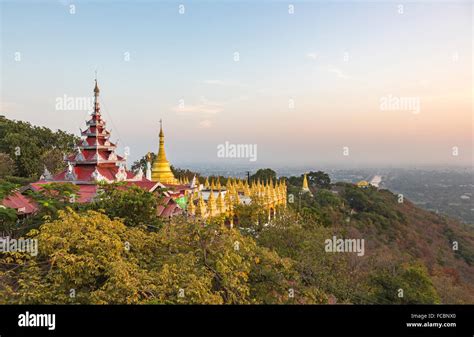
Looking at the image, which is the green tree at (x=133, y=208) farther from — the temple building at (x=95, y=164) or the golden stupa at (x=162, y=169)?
the golden stupa at (x=162, y=169)

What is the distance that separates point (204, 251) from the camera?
11594mm

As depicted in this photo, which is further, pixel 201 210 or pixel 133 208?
pixel 201 210

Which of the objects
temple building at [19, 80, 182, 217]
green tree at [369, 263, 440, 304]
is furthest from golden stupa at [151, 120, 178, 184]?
green tree at [369, 263, 440, 304]

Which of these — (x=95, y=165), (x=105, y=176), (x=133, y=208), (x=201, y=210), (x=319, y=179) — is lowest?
(x=319, y=179)

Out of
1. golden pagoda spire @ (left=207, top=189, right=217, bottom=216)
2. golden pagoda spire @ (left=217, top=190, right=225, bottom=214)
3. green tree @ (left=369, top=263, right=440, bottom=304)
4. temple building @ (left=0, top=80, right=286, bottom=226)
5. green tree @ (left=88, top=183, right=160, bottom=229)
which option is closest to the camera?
green tree @ (left=88, top=183, right=160, bottom=229)

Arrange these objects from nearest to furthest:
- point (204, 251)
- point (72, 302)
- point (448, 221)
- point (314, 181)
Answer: point (72, 302) → point (204, 251) → point (448, 221) → point (314, 181)

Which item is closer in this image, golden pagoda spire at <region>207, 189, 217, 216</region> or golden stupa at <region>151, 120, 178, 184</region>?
golden pagoda spire at <region>207, 189, 217, 216</region>

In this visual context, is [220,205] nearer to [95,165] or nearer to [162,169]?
[95,165]

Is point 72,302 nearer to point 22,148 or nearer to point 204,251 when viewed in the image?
point 204,251

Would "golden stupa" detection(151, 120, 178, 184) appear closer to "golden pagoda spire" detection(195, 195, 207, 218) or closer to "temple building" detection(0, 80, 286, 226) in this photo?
"temple building" detection(0, 80, 286, 226)

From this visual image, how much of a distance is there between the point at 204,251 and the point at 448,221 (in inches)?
2522

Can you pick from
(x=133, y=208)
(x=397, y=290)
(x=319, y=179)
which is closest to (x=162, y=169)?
(x=133, y=208)
